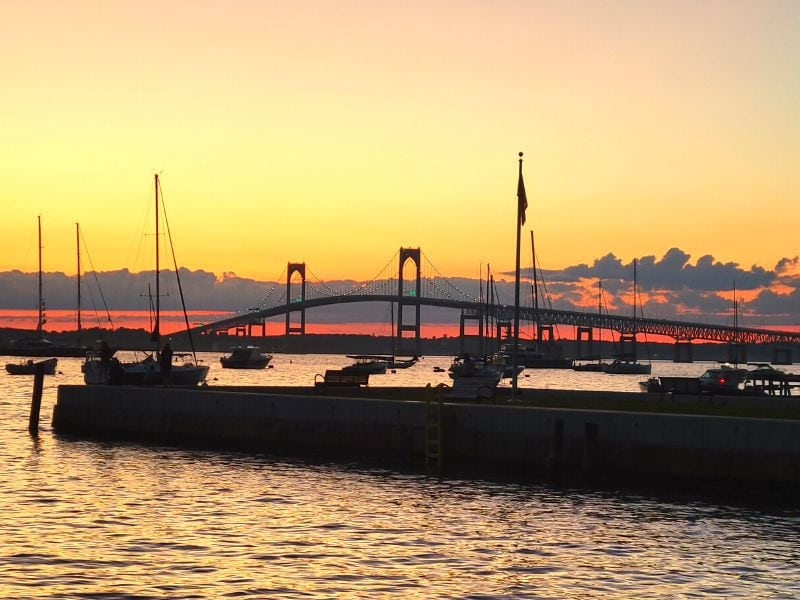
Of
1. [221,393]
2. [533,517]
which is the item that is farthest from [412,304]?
[533,517]

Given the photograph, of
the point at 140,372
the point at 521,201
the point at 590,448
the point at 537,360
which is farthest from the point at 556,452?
the point at 537,360

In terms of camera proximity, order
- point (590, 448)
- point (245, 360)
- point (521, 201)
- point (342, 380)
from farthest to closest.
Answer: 1. point (245, 360)
2. point (342, 380)
3. point (521, 201)
4. point (590, 448)

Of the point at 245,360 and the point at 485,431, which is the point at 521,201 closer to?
the point at 485,431

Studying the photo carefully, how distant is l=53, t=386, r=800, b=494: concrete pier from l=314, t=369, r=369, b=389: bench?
3.61ft

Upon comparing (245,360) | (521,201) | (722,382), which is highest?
(521,201)

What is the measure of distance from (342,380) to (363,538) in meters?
20.1

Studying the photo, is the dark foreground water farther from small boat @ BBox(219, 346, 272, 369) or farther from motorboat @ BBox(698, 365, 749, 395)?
small boat @ BBox(219, 346, 272, 369)

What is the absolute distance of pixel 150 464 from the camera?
33531mm

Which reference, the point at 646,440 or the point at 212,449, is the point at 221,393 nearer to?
the point at 212,449

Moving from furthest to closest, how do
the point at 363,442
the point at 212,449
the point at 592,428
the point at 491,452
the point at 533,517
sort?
the point at 212,449 < the point at 363,442 < the point at 491,452 < the point at 592,428 < the point at 533,517

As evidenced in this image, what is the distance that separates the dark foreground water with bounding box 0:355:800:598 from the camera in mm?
18562

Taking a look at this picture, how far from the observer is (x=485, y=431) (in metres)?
31.4

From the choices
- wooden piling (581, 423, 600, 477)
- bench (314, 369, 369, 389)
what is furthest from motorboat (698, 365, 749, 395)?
wooden piling (581, 423, 600, 477)

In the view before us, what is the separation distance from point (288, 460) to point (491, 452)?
6658 mm
